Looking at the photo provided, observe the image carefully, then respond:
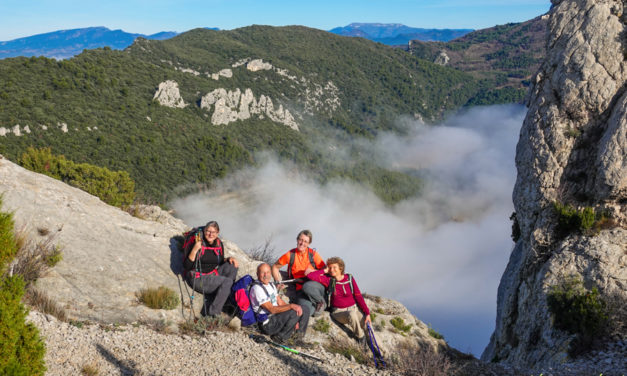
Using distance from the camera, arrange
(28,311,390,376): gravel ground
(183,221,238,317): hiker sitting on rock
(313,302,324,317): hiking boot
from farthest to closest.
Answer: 1. (313,302,324,317): hiking boot
2. (183,221,238,317): hiker sitting on rock
3. (28,311,390,376): gravel ground

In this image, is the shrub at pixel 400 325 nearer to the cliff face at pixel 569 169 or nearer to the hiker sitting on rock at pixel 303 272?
the hiker sitting on rock at pixel 303 272

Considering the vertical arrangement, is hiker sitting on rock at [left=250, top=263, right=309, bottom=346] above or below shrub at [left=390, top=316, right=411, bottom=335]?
below

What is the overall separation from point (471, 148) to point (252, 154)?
15022 centimetres

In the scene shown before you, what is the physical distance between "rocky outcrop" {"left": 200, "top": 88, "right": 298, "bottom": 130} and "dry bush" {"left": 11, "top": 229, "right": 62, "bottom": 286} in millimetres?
69135

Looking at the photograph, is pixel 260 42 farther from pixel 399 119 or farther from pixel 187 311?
pixel 187 311

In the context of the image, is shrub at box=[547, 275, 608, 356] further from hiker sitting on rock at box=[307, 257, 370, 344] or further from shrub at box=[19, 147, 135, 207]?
shrub at box=[19, 147, 135, 207]

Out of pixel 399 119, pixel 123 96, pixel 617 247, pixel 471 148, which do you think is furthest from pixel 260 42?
pixel 617 247

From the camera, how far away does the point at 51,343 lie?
15.1 ft

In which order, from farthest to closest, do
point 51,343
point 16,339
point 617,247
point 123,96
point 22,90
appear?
point 123,96
point 22,90
point 617,247
point 51,343
point 16,339

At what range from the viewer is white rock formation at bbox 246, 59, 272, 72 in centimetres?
10734

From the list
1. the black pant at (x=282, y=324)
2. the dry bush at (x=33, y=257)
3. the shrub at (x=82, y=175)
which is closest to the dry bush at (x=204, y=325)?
the black pant at (x=282, y=324)

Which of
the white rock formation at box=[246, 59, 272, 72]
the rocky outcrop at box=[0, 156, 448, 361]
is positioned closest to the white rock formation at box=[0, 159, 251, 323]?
the rocky outcrop at box=[0, 156, 448, 361]

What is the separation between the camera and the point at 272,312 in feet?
21.0

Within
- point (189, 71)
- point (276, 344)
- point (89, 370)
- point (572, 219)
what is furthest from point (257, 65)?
point (89, 370)
